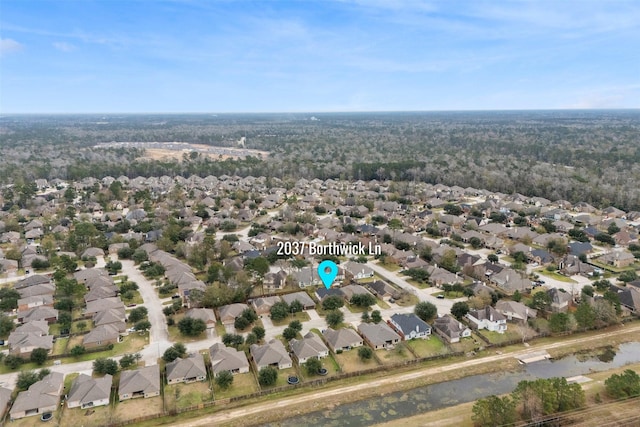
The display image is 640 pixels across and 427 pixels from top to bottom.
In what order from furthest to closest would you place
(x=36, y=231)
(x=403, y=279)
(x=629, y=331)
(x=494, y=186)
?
(x=494, y=186), (x=36, y=231), (x=403, y=279), (x=629, y=331)

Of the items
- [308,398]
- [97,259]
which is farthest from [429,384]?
[97,259]

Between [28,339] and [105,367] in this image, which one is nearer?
[105,367]

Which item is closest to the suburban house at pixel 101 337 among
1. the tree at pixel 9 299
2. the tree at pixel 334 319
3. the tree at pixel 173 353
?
the tree at pixel 173 353

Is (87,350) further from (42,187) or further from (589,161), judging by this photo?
(589,161)

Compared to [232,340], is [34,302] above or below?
below

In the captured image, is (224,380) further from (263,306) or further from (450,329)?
(450,329)

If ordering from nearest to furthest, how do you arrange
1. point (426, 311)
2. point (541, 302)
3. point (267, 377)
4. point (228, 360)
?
1. point (267, 377)
2. point (228, 360)
3. point (426, 311)
4. point (541, 302)

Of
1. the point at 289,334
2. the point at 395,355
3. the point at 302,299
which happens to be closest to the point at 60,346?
the point at 289,334
